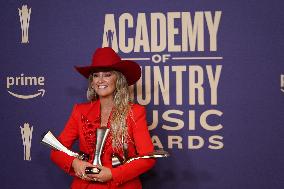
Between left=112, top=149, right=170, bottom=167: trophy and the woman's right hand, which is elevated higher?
left=112, top=149, right=170, bottom=167: trophy

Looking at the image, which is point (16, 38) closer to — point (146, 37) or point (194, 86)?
point (146, 37)

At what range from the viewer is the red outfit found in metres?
1.58

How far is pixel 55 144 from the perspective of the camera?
167cm

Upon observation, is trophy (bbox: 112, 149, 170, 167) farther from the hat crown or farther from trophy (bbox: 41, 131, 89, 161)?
the hat crown

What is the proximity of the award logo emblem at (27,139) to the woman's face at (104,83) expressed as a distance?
0.73 meters

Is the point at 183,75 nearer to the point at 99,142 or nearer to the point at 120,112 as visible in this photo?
the point at 120,112

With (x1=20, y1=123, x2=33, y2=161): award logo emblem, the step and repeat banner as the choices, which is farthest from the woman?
(x1=20, y1=123, x2=33, y2=161): award logo emblem

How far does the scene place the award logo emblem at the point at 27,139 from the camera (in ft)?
7.43

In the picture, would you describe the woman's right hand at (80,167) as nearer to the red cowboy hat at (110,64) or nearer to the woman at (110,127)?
→ the woman at (110,127)

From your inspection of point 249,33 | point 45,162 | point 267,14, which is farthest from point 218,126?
point 45,162

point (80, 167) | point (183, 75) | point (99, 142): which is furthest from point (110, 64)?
point (183, 75)

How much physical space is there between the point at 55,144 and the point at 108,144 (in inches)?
9.1

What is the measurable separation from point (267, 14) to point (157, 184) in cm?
114

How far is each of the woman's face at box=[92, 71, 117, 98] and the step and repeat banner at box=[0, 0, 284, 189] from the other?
1.54 ft
